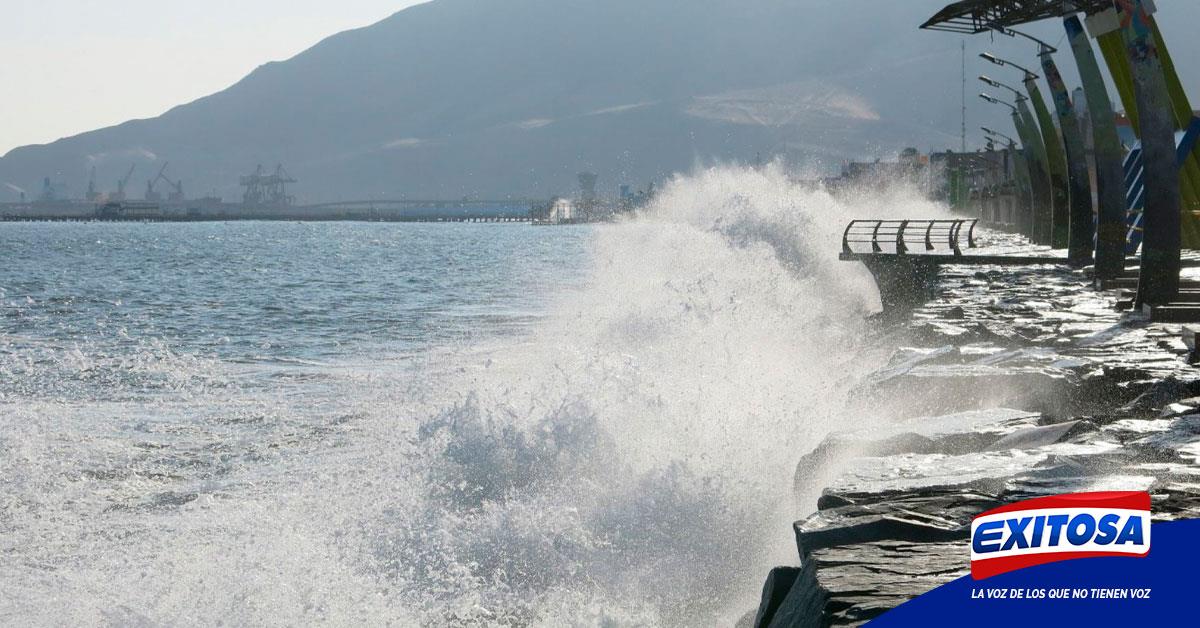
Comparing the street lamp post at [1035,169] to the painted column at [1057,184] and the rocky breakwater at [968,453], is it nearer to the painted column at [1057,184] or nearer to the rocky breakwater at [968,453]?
the painted column at [1057,184]

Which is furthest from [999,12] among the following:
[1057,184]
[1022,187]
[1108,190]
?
[1022,187]

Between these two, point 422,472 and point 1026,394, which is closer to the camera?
point 1026,394

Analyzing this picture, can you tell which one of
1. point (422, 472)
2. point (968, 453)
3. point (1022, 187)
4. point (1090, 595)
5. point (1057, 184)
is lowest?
point (422, 472)

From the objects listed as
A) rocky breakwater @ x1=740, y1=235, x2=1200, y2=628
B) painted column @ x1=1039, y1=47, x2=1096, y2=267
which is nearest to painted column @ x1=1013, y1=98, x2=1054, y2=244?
painted column @ x1=1039, y1=47, x2=1096, y2=267

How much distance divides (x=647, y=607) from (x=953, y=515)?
86.9 inches

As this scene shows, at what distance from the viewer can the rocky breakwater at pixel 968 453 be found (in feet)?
19.0

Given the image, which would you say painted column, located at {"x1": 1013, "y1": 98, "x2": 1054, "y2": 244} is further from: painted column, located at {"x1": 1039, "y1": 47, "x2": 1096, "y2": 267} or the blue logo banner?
the blue logo banner

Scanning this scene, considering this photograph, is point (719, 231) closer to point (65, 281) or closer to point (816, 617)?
→ point (65, 281)

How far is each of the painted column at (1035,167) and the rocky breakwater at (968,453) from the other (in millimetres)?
22921

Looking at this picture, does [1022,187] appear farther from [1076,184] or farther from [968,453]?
[968,453]

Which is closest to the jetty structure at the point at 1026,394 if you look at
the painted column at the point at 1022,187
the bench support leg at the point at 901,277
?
the bench support leg at the point at 901,277

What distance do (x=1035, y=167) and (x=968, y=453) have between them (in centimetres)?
3185

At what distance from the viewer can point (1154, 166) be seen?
15445mm

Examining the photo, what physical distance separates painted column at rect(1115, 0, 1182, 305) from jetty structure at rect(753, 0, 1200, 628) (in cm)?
2
